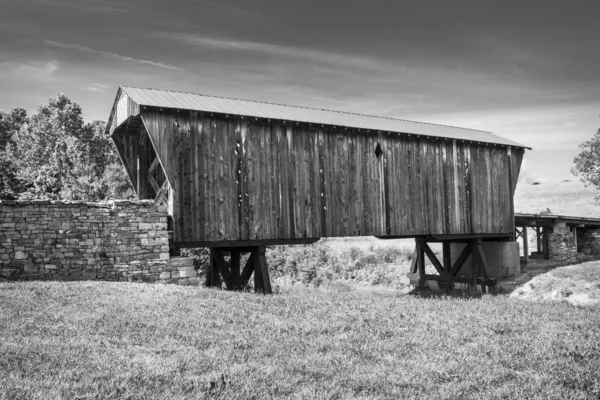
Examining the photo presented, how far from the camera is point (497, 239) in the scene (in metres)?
25.9

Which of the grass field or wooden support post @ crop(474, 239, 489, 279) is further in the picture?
wooden support post @ crop(474, 239, 489, 279)

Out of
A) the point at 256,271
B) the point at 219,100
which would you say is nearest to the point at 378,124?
the point at 219,100

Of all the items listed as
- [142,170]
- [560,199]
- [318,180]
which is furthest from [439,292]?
[560,199]

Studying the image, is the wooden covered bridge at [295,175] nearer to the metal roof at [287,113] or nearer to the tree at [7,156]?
the metal roof at [287,113]

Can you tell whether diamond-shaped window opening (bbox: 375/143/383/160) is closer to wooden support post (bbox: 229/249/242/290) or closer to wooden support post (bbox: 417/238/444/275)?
wooden support post (bbox: 229/249/242/290)

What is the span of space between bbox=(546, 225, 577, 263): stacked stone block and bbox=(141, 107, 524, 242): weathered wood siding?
24.4 feet

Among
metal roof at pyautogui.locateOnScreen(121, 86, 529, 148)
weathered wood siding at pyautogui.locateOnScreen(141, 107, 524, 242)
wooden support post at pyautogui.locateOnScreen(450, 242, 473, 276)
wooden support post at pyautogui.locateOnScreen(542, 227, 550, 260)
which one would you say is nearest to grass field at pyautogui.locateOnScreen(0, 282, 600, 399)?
weathered wood siding at pyautogui.locateOnScreen(141, 107, 524, 242)

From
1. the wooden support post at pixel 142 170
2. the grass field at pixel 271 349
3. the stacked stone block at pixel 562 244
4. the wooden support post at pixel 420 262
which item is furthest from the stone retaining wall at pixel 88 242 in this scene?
the stacked stone block at pixel 562 244

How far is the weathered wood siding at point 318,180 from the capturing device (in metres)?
16.0

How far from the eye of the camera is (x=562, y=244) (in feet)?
99.6

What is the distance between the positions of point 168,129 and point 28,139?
3631cm

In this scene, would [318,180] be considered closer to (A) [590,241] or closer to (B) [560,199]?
(A) [590,241]

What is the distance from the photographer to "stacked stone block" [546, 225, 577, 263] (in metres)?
30.3

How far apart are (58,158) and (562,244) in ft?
108
